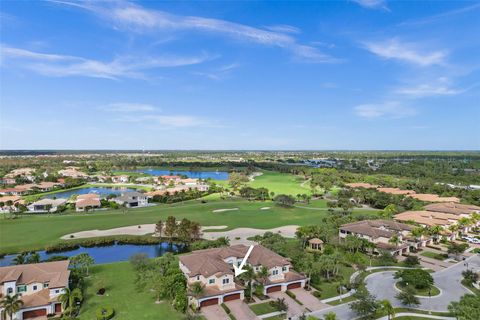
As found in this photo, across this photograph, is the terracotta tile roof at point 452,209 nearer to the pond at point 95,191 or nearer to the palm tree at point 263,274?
the palm tree at point 263,274

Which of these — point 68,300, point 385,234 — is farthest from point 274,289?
point 385,234

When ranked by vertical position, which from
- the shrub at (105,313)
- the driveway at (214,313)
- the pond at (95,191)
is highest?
the shrub at (105,313)

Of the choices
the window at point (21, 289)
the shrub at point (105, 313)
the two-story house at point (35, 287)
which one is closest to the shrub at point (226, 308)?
the shrub at point (105, 313)

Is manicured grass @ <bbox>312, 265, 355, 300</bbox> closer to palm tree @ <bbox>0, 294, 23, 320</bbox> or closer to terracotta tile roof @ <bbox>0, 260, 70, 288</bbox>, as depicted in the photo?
terracotta tile roof @ <bbox>0, 260, 70, 288</bbox>

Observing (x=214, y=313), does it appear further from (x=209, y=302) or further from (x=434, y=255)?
(x=434, y=255)

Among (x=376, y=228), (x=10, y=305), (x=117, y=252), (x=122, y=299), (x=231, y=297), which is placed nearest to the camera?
(x=10, y=305)

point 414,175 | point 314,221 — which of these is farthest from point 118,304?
point 414,175
